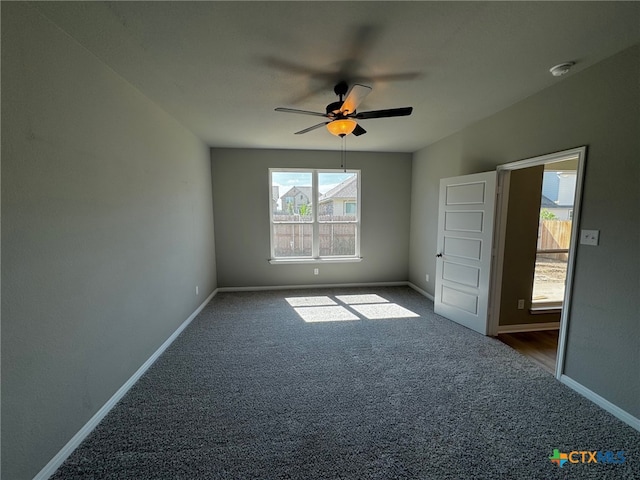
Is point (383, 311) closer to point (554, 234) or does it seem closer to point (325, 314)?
point (325, 314)

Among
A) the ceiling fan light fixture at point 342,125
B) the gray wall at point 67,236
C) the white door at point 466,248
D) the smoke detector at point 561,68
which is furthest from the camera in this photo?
the white door at point 466,248

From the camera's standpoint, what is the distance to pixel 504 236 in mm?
2918

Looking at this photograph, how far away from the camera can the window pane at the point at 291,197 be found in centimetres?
466

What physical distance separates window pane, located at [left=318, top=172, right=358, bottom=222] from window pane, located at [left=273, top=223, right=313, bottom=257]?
1.27 ft

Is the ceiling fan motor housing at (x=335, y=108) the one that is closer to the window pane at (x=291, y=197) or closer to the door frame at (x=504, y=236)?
the door frame at (x=504, y=236)

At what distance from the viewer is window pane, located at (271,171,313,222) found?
15.3 ft

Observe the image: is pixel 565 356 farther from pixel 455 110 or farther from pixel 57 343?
pixel 57 343

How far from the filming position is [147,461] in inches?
58.5

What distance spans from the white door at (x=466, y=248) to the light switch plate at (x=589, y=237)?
0.87 m


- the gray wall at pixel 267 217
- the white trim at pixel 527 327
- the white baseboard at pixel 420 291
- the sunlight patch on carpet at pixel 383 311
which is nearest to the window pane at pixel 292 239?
the gray wall at pixel 267 217

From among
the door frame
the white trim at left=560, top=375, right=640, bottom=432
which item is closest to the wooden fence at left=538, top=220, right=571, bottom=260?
the door frame

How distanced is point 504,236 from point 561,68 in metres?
1.64

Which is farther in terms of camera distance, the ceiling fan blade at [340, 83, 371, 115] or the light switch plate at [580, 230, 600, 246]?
the light switch plate at [580, 230, 600, 246]

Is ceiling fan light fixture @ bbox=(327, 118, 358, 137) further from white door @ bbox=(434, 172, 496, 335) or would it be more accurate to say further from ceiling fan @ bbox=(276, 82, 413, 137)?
white door @ bbox=(434, 172, 496, 335)
